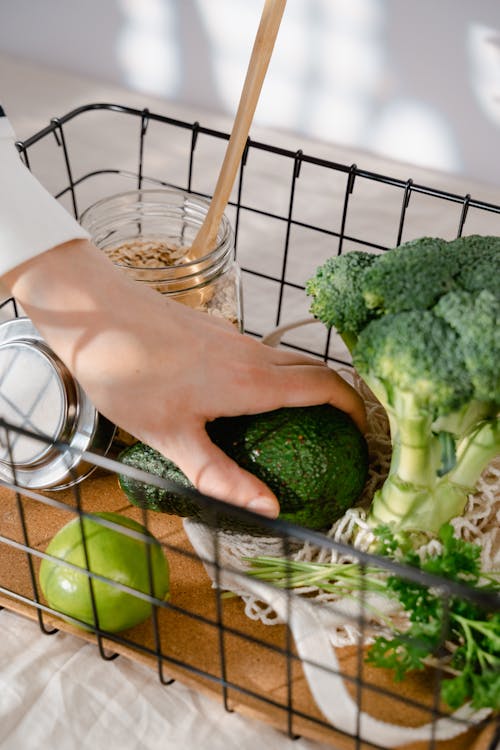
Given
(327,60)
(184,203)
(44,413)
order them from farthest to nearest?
1. (327,60)
2. (184,203)
3. (44,413)

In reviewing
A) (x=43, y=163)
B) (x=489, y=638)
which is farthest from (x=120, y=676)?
(x=43, y=163)

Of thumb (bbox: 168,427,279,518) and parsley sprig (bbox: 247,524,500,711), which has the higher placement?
thumb (bbox: 168,427,279,518)

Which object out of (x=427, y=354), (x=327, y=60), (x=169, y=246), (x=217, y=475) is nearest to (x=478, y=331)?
(x=427, y=354)

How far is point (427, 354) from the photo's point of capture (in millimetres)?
432

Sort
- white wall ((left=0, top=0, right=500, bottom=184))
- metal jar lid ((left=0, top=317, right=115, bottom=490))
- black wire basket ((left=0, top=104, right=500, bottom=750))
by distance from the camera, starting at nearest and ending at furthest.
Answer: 1. black wire basket ((left=0, top=104, right=500, bottom=750))
2. metal jar lid ((left=0, top=317, right=115, bottom=490))
3. white wall ((left=0, top=0, right=500, bottom=184))

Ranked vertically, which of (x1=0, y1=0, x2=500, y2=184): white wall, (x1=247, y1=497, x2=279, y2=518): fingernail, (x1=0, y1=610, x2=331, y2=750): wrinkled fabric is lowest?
(x1=0, y1=610, x2=331, y2=750): wrinkled fabric

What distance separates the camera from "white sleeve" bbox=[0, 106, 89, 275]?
47cm

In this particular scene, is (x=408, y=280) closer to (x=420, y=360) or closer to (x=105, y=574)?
(x=420, y=360)

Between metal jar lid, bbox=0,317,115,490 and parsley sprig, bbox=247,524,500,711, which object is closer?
parsley sprig, bbox=247,524,500,711

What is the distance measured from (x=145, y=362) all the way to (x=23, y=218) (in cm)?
9

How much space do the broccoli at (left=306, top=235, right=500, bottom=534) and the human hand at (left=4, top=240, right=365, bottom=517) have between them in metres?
0.06

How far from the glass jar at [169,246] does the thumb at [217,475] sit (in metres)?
0.12

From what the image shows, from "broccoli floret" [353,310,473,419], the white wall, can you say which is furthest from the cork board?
the white wall

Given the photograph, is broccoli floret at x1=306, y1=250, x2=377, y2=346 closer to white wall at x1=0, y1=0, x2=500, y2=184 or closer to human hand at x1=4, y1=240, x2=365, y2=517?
human hand at x1=4, y1=240, x2=365, y2=517
